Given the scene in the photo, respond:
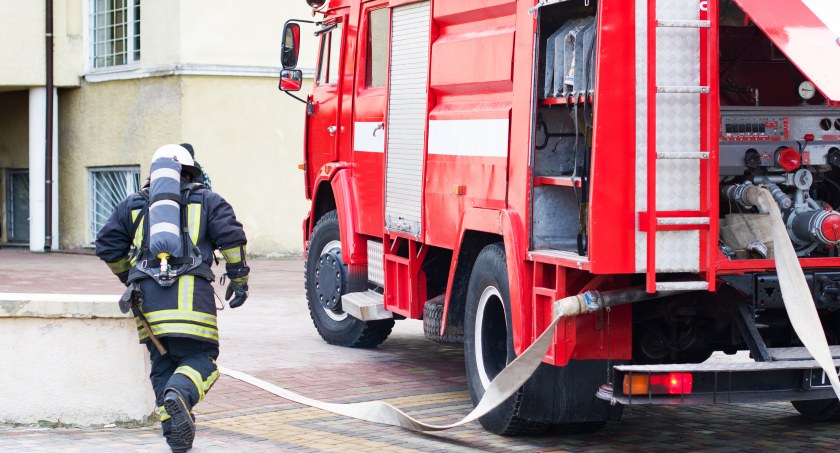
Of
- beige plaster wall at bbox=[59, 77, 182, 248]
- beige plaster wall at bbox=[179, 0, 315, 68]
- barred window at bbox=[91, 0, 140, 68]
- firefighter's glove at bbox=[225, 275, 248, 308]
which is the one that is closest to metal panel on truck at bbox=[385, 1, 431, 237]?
firefighter's glove at bbox=[225, 275, 248, 308]

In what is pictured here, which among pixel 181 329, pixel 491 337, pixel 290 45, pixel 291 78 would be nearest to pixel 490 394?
pixel 491 337

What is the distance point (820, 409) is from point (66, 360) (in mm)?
4411

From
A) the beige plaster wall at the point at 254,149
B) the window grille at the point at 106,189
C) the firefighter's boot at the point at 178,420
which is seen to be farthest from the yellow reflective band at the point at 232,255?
the window grille at the point at 106,189

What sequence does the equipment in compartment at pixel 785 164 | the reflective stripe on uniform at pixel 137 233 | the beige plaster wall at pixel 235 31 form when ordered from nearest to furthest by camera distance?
1. the equipment in compartment at pixel 785 164
2. the reflective stripe on uniform at pixel 137 233
3. the beige plaster wall at pixel 235 31

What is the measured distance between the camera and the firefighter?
702cm

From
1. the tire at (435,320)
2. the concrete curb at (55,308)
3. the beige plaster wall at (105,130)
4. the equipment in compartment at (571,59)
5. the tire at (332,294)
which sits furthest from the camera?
the beige plaster wall at (105,130)

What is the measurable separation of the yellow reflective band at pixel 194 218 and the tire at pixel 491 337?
5.24 feet

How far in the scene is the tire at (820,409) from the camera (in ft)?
26.4

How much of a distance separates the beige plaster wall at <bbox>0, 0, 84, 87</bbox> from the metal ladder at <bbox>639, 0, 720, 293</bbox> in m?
16.9

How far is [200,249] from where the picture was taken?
727cm

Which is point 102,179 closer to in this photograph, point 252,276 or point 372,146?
point 252,276

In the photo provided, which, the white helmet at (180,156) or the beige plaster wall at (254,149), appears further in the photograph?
the beige plaster wall at (254,149)

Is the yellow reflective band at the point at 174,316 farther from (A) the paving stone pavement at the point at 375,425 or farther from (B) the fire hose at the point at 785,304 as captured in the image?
(B) the fire hose at the point at 785,304

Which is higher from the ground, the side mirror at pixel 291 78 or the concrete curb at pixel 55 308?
the side mirror at pixel 291 78
